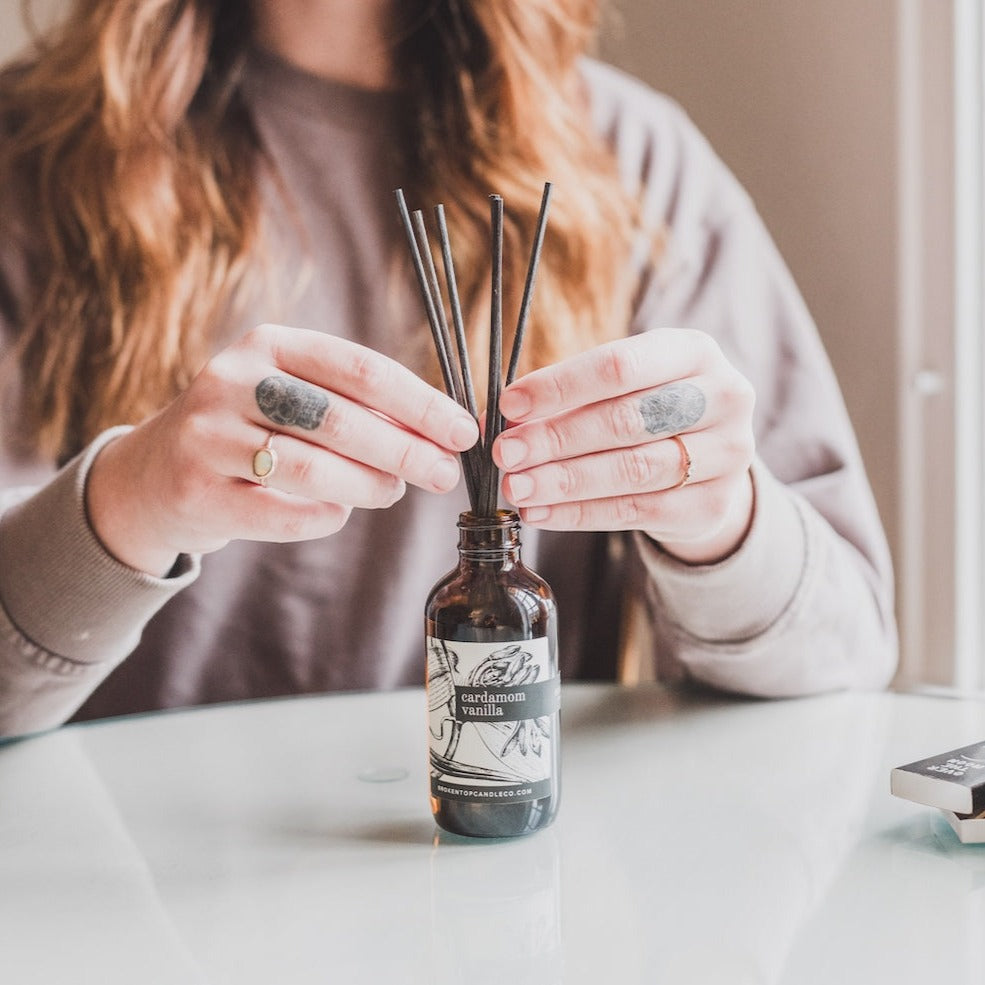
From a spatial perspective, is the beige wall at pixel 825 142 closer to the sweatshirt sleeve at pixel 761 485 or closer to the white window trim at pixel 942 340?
the white window trim at pixel 942 340

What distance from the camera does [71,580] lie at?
0.75 metres

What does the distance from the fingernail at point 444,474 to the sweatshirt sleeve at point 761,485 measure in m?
0.26

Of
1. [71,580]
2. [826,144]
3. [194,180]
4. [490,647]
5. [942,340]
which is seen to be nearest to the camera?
[490,647]

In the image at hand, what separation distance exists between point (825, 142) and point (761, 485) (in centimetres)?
84

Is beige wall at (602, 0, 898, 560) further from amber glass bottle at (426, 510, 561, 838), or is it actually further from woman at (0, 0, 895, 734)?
amber glass bottle at (426, 510, 561, 838)

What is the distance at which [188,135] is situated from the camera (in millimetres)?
1135

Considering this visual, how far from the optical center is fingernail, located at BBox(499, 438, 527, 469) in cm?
59

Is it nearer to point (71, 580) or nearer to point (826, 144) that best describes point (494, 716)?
point (71, 580)

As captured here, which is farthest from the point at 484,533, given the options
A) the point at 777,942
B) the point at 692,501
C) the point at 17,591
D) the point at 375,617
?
the point at 375,617

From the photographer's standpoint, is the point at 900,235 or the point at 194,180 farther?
the point at 900,235

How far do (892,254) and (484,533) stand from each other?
978 millimetres

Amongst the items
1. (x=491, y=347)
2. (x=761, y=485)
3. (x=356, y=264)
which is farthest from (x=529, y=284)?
(x=356, y=264)

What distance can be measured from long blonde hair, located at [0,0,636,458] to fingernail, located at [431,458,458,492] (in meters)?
0.51

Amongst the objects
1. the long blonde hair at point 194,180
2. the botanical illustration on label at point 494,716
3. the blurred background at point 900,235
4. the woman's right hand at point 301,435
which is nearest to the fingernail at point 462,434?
the woman's right hand at point 301,435
